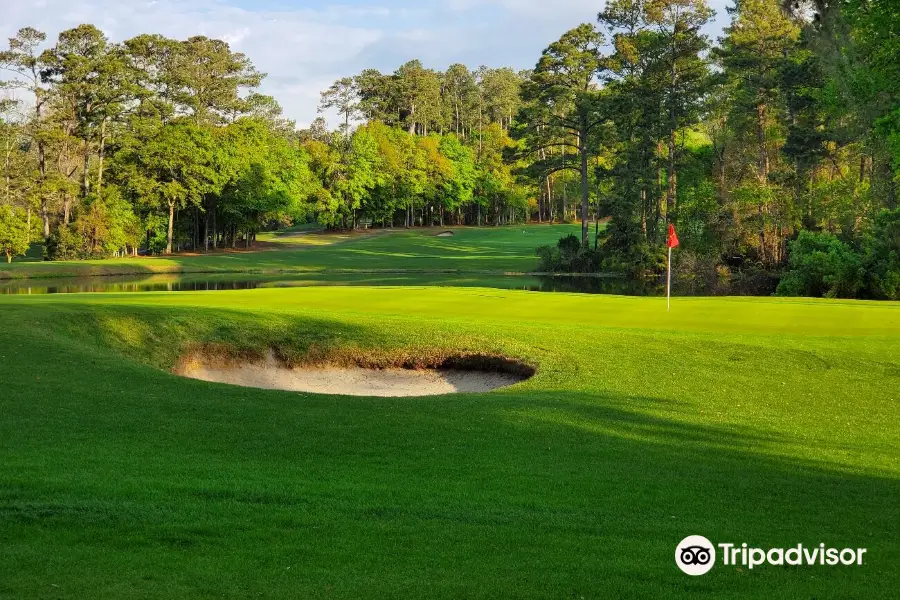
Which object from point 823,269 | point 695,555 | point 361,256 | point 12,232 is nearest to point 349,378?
point 695,555

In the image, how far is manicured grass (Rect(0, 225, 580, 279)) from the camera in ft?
198

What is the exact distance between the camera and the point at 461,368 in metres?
18.6

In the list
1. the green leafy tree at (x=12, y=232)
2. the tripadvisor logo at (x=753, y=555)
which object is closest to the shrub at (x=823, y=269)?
the tripadvisor logo at (x=753, y=555)

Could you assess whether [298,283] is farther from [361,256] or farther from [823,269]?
[823,269]

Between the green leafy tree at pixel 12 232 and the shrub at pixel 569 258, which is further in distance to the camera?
the shrub at pixel 569 258

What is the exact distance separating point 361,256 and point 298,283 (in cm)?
2438

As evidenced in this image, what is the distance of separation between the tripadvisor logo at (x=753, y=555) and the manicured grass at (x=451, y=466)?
0.50 feet

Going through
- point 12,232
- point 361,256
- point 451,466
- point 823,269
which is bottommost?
point 451,466

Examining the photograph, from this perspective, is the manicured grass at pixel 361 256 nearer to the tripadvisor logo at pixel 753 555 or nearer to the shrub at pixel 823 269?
the shrub at pixel 823 269

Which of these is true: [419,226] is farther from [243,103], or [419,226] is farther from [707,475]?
[707,475]

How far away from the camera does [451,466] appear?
364 inches

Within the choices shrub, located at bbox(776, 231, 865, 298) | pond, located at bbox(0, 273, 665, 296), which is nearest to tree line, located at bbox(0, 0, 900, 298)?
shrub, located at bbox(776, 231, 865, 298)

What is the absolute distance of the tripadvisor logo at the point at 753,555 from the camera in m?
6.31

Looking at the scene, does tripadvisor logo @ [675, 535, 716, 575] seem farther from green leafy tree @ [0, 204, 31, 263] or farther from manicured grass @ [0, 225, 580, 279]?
green leafy tree @ [0, 204, 31, 263]
